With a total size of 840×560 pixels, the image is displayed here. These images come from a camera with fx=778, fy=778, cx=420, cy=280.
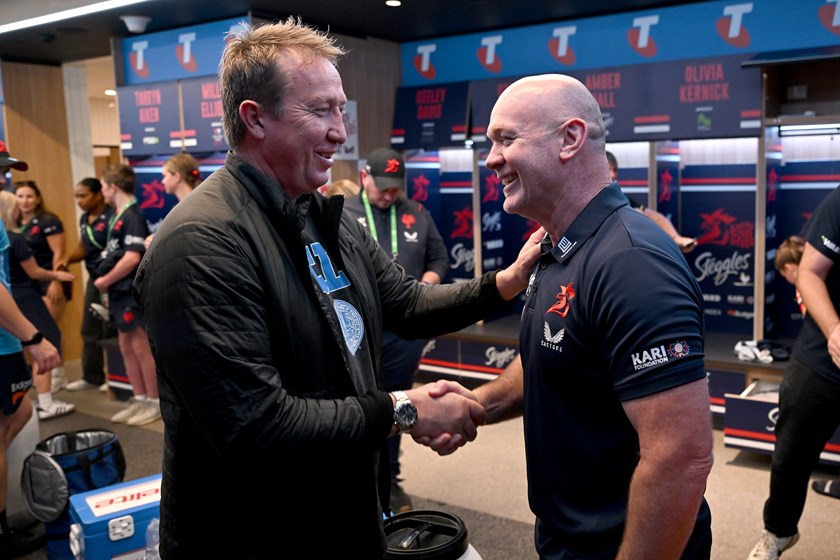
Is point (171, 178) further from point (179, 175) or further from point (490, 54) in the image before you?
point (490, 54)

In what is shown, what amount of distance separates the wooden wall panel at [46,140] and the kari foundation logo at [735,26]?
21.1ft

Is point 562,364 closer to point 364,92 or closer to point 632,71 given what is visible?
point 632,71

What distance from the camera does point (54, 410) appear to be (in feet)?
19.1

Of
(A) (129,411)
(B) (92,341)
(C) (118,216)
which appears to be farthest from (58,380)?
(C) (118,216)

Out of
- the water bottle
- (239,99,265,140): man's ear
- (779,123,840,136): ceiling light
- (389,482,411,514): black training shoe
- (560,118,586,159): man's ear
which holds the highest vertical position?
(779,123,840,136): ceiling light

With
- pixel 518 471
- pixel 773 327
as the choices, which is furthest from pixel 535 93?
pixel 773 327

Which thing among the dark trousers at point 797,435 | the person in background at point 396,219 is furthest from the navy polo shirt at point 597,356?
the person in background at point 396,219

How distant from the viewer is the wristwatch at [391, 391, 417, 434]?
161 cm

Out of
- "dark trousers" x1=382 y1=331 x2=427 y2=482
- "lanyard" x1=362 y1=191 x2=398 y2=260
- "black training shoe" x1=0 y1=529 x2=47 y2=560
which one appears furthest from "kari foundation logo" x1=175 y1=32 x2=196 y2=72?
"black training shoe" x1=0 y1=529 x2=47 y2=560

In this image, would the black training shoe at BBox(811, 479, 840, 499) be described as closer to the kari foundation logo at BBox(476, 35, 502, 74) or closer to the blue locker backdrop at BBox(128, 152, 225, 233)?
the kari foundation logo at BBox(476, 35, 502, 74)

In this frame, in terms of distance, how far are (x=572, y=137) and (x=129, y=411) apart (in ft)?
Answer: 16.5

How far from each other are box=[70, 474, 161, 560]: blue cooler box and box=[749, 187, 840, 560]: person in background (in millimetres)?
2421

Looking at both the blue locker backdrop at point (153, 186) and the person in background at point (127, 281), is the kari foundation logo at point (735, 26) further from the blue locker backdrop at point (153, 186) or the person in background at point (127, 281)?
the person in background at point (127, 281)

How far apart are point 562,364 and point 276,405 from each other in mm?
544
